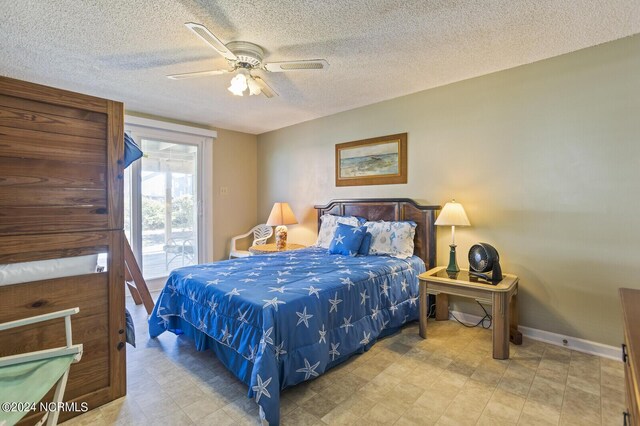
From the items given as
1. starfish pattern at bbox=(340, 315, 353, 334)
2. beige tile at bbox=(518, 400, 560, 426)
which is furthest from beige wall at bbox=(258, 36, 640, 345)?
starfish pattern at bbox=(340, 315, 353, 334)

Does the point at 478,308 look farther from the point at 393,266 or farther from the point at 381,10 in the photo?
the point at 381,10

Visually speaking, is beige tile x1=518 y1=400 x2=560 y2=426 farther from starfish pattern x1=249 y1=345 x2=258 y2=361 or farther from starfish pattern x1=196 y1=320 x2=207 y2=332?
starfish pattern x1=196 y1=320 x2=207 y2=332

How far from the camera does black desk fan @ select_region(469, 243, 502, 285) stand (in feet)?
8.40

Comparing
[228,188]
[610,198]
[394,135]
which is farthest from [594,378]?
[228,188]

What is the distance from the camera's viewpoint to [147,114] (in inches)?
163

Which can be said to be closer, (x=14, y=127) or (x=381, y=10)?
(x=14, y=127)

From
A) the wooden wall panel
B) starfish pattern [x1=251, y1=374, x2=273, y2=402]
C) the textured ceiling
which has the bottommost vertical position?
starfish pattern [x1=251, y1=374, x2=273, y2=402]

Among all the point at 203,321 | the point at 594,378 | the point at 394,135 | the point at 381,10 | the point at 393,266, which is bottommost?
A: the point at 594,378

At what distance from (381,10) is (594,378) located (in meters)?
2.85

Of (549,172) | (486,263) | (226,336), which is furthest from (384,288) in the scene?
(549,172)

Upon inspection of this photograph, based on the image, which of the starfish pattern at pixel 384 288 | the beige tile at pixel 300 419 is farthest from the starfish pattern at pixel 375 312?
the beige tile at pixel 300 419

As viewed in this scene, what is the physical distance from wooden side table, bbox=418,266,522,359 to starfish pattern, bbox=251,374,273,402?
161 cm

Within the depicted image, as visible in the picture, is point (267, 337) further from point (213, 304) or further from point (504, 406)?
point (504, 406)

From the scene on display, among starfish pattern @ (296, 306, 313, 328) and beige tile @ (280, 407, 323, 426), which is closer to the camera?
beige tile @ (280, 407, 323, 426)
